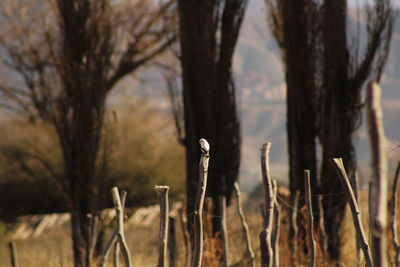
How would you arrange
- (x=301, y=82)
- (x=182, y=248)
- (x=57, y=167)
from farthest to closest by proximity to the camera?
(x=57, y=167), (x=182, y=248), (x=301, y=82)

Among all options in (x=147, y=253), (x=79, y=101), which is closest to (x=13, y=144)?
(x=147, y=253)

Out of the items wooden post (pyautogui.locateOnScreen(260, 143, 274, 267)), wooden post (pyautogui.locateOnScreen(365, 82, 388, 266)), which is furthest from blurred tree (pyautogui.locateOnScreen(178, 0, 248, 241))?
wooden post (pyautogui.locateOnScreen(365, 82, 388, 266))

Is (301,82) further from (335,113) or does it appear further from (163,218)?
(163,218)

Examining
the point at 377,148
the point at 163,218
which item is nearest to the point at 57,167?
the point at 163,218

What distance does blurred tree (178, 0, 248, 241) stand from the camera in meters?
5.39

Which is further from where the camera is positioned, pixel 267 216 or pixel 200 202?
pixel 267 216

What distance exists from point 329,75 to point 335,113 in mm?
375

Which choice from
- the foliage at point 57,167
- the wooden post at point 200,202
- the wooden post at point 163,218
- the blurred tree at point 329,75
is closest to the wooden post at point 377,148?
the wooden post at point 200,202

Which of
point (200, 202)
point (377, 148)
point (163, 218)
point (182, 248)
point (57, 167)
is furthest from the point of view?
point (57, 167)

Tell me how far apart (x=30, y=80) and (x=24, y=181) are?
2.78 meters

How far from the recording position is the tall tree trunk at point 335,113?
5.02m

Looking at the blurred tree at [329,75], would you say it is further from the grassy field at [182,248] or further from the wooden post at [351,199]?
the wooden post at [351,199]

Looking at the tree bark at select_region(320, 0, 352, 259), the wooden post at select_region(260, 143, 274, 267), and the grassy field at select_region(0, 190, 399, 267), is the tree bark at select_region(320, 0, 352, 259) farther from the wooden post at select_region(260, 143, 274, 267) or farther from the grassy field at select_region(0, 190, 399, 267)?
the wooden post at select_region(260, 143, 274, 267)

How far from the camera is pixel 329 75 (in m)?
5.02
